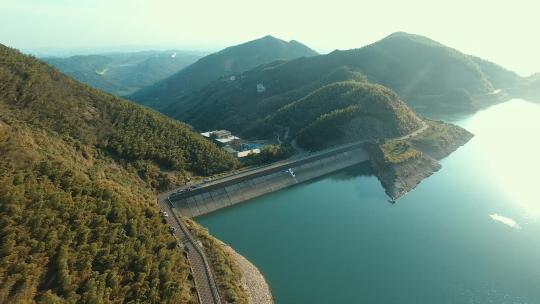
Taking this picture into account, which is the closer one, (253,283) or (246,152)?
(253,283)

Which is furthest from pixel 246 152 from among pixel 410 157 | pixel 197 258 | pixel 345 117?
pixel 197 258

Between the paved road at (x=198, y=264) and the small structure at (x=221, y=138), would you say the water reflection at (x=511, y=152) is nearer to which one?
the paved road at (x=198, y=264)

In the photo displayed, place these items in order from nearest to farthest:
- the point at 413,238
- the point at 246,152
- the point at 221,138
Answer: the point at 413,238 < the point at 246,152 < the point at 221,138

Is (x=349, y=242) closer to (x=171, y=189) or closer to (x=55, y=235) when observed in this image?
(x=171, y=189)

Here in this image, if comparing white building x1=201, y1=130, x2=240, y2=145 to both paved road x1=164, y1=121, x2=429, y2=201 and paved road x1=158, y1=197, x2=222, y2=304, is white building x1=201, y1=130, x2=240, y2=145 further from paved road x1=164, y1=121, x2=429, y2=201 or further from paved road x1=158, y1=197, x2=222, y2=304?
paved road x1=158, y1=197, x2=222, y2=304

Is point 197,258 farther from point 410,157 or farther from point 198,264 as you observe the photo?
point 410,157

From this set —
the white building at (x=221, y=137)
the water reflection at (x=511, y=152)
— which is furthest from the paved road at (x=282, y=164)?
the water reflection at (x=511, y=152)
